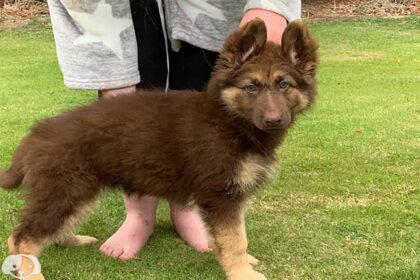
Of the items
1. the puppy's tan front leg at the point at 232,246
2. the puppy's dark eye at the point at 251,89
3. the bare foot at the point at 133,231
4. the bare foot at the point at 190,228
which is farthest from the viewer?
the bare foot at the point at 190,228

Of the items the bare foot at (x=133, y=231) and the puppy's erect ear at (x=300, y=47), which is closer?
the puppy's erect ear at (x=300, y=47)

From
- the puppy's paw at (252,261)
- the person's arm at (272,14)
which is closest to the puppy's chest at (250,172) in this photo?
the puppy's paw at (252,261)

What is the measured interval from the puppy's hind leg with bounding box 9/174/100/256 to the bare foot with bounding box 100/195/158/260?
2.05 ft

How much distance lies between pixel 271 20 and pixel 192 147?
831 millimetres

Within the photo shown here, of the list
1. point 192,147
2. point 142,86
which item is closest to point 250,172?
point 192,147

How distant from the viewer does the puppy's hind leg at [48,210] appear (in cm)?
329

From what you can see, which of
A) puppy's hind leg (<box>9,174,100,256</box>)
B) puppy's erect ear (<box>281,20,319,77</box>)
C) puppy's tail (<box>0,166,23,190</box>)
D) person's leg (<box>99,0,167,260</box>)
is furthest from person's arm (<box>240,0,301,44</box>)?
puppy's tail (<box>0,166,23,190</box>)

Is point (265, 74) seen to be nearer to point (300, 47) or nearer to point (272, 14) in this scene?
point (300, 47)

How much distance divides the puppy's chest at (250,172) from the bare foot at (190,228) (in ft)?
2.50

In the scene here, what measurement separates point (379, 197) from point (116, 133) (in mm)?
2462

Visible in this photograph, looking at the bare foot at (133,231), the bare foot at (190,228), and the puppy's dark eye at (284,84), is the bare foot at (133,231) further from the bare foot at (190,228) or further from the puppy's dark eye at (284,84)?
the puppy's dark eye at (284,84)

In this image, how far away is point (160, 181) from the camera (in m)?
3.48

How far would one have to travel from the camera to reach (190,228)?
Result: 4199 millimetres

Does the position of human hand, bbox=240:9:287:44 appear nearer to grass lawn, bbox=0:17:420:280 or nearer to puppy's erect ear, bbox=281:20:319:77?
puppy's erect ear, bbox=281:20:319:77
